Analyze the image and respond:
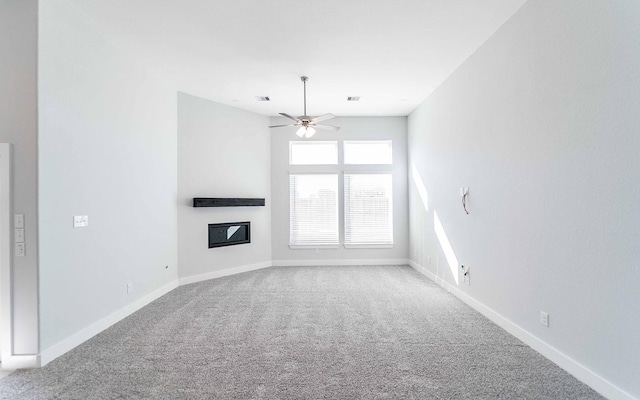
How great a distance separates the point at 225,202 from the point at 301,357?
141 inches

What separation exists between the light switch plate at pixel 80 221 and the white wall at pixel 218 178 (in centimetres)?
205

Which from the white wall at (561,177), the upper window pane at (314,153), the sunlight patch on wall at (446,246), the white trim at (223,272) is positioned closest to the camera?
the white wall at (561,177)

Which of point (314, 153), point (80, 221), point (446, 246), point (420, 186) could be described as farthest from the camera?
point (314, 153)

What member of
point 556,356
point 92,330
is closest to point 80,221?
point 92,330

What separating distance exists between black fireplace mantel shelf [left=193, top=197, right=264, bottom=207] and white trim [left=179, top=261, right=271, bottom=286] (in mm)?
1181

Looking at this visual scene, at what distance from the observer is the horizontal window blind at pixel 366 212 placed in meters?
6.76

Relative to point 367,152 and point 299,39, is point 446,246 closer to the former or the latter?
point 367,152

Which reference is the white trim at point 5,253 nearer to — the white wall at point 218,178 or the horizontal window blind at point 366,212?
the white wall at point 218,178

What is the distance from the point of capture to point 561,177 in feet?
8.35

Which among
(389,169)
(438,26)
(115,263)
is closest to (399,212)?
(389,169)

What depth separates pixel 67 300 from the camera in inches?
116

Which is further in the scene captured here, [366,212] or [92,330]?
[366,212]

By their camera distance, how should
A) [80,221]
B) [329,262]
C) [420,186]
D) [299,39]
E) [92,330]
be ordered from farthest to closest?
[329,262] → [420,186] → [299,39] → [92,330] → [80,221]

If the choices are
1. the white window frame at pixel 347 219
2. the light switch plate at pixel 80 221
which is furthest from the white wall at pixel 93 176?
the white window frame at pixel 347 219
